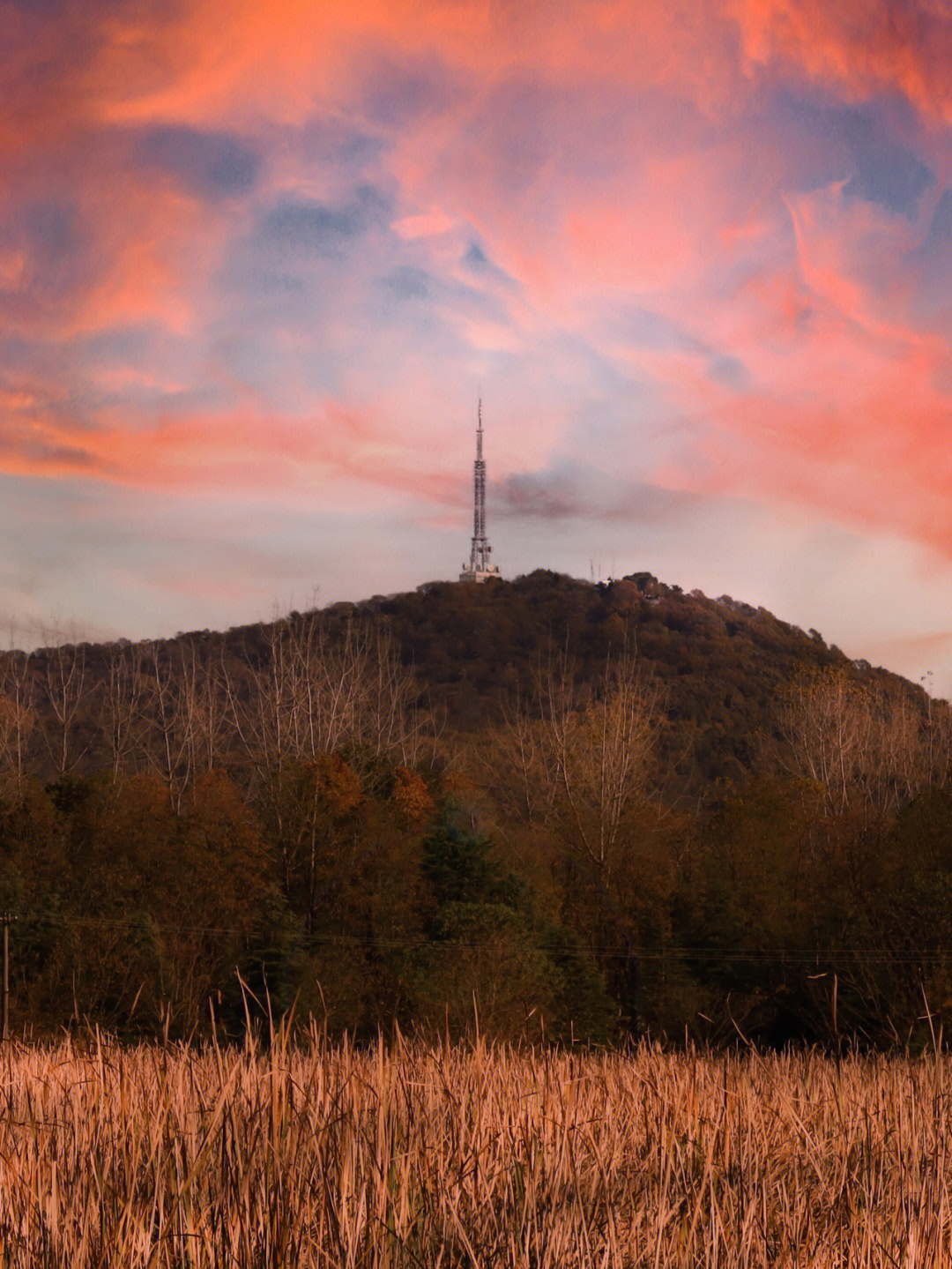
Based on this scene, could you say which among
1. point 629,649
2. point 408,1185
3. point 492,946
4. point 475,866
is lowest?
point 492,946

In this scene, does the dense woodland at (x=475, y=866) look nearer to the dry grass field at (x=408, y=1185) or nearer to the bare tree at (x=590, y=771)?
the bare tree at (x=590, y=771)

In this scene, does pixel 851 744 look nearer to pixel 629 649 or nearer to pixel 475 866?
pixel 475 866

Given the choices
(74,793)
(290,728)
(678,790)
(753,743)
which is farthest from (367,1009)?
(753,743)

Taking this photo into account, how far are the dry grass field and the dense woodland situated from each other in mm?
19947

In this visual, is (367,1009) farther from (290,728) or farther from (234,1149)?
(234,1149)

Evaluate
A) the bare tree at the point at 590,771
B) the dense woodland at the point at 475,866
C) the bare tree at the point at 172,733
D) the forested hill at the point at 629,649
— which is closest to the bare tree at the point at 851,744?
the dense woodland at the point at 475,866

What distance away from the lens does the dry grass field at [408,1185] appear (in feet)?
11.4

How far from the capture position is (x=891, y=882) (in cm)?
4144

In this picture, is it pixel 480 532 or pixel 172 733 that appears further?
pixel 480 532

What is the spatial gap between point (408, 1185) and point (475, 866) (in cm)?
4349

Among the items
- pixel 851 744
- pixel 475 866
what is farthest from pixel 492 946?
pixel 851 744

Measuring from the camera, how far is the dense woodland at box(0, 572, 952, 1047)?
39656mm

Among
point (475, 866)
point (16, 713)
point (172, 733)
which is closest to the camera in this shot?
point (475, 866)

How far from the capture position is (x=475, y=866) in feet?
153
